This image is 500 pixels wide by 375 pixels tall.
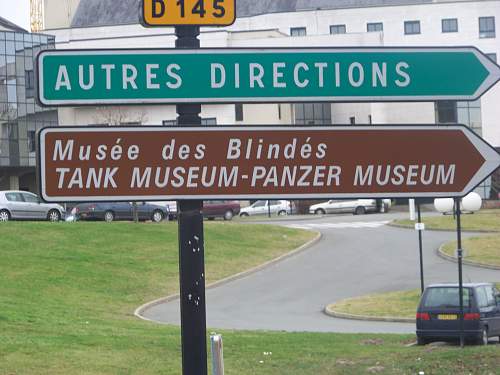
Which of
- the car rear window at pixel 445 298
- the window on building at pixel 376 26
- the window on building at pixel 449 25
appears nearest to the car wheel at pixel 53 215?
the car rear window at pixel 445 298

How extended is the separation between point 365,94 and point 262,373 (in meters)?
11.1

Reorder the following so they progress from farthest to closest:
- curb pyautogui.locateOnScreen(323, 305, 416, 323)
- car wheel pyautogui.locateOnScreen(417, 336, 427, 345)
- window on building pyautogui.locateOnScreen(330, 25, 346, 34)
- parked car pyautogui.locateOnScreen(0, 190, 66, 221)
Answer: window on building pyautogui.locateOnScreen(330, 25, 346, 34) → parked car pyautogui.locateOnScreen(0, 190, 66, 221) → curb pyautogui.locateOnScreen(323, 305, 416, 323) → car wheel pyautogui.locateOnScreen(417, 336, 427, 345)

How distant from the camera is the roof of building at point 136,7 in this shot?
322 ft

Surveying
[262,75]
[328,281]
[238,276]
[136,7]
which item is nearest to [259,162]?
[262,75]

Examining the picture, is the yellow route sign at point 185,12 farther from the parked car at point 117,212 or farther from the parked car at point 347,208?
the parked car at point 347,208

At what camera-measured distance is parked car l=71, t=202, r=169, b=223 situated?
57750 millimetres

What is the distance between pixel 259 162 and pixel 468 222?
53459mm

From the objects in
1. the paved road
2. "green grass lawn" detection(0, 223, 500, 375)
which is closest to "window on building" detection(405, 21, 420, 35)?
the paved road

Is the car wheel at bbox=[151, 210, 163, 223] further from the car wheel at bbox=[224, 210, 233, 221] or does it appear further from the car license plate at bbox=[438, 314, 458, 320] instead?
the car license plate at bbox=[438, 314, 458, 320]

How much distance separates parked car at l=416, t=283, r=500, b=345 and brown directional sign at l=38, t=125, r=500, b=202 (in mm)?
18545

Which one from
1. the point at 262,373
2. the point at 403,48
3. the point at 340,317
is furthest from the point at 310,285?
the point at 403,48

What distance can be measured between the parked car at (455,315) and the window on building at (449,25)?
70.6 m

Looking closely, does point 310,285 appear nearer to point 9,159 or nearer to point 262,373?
point 262,373

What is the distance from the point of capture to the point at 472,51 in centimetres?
549
